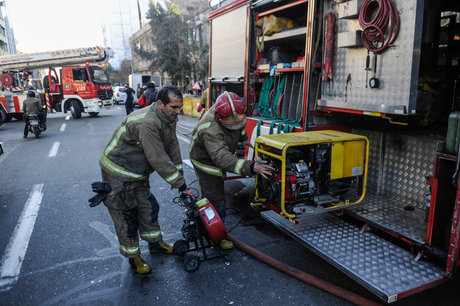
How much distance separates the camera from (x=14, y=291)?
302 cm

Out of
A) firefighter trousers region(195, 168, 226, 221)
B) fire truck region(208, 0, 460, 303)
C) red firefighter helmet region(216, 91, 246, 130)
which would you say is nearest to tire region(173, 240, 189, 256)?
firefighter trousers region(195, 168, 226, 221)

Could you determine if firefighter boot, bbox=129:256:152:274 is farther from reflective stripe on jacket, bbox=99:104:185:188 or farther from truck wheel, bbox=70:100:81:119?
truck wheel, bbox=70:100:81:119

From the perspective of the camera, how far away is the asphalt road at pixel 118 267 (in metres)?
2.88

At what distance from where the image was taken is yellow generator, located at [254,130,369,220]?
3.31 m

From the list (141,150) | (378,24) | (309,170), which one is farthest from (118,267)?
(378,24)

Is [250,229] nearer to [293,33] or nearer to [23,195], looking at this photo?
[293,33]

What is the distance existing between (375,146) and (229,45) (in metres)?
3.29

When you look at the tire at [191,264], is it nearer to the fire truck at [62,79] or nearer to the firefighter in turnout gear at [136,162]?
the firefighter in turnout gear at [136,162]

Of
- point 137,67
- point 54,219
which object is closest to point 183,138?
point 54,219

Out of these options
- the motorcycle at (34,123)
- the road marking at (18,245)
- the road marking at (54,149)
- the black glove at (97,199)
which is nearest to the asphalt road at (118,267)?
the road marking at (18,245)

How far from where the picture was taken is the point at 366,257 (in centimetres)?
282

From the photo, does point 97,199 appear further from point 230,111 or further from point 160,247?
point 230,111

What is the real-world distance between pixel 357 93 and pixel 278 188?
4.48ft

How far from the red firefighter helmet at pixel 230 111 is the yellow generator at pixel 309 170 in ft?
1.22
